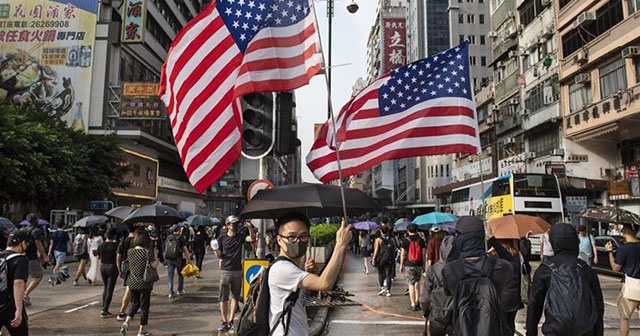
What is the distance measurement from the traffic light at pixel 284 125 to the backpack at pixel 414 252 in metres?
5.06

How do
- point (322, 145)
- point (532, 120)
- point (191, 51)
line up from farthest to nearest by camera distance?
point (532, 120), point (322, 145), point (191, 51)

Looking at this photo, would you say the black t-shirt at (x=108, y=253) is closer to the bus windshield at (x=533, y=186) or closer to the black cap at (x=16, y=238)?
the black cap at (x=16, y=238)

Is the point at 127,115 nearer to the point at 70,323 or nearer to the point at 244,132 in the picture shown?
Answer: the point at 70,323

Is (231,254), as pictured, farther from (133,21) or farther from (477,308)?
(133,21)

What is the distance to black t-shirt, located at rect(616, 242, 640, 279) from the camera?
22.2ft

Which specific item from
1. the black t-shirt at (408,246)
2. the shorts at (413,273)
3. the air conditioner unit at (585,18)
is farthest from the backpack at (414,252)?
the air conditioner unit at (585,18)

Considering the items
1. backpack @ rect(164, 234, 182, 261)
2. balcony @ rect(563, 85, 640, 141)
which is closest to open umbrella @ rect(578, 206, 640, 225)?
balcony @ rect(563, 85, 640, 141)

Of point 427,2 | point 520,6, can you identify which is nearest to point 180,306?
point 520,6

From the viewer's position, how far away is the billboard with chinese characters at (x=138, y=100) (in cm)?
3325

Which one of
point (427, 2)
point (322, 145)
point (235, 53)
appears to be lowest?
point (322, 145)

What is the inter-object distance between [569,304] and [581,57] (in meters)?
24.5

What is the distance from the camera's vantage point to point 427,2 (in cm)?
6112

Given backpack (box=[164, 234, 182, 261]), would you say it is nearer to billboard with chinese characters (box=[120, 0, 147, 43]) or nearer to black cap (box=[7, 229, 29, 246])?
black cap (box=[7, 229, 29, 246])

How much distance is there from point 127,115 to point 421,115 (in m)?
30.4
